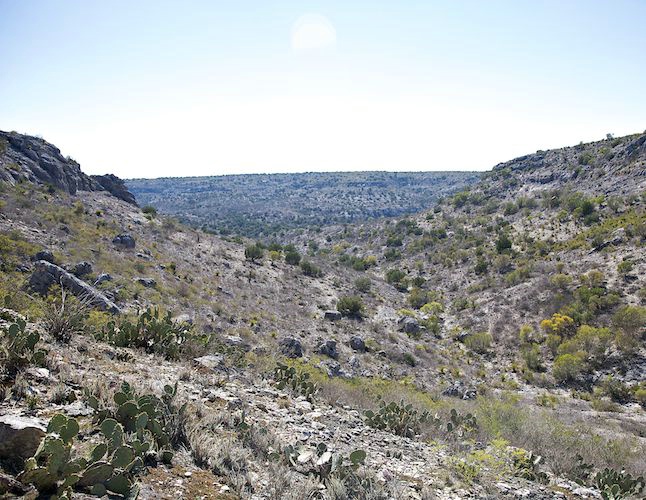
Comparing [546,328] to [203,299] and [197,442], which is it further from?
[197,442]

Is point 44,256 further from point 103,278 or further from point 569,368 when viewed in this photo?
point 569,368

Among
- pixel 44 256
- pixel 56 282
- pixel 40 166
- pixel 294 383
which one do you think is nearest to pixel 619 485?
pixel 294 383

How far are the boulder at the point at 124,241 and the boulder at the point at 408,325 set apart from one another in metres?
18.3

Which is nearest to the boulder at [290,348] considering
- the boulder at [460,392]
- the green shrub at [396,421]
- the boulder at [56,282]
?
the boulder at [460,392]

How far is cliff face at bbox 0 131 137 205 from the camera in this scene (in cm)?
3056

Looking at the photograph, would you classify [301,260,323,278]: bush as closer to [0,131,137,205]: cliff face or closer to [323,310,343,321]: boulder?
[323,310,343,321]: boulder

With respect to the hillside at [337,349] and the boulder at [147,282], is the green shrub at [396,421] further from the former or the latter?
the boulder at [147,282]

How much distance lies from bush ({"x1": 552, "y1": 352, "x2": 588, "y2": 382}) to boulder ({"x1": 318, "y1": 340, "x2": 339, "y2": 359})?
36.0 feet

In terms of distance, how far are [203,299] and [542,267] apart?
24842 millimetres

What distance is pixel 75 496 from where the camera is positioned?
10.6 feet

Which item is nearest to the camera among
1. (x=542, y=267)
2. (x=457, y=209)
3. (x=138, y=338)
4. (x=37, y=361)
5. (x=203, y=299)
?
(x=37, y=361)

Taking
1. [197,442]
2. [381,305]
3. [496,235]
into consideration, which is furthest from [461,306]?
[197,442]

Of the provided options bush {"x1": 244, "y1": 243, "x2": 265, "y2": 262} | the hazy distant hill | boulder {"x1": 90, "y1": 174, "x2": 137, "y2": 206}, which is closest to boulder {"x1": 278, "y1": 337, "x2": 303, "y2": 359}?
bush {"x1": 244, "y1": 243, "x2": 265, "y2": 262}

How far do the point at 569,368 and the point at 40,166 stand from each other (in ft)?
135
